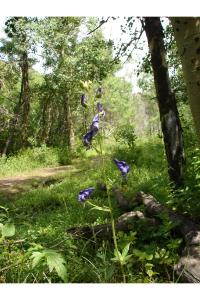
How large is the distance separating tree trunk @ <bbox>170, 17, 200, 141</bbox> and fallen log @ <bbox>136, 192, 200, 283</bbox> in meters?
0.69

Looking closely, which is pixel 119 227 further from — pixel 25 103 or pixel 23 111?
pixel 23 111

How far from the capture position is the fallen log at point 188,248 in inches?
94.9

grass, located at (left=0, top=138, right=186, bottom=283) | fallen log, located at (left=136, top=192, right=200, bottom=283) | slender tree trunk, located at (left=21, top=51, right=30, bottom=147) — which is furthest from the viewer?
slender tree trunk, located at (left=21, top=51, right=30, bottom=147)

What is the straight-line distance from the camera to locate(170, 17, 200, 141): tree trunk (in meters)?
2.56

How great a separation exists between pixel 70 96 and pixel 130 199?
9.17 meters

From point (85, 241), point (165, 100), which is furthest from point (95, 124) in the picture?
point (165, 100)

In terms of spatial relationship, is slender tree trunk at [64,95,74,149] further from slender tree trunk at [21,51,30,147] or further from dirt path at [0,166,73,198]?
dirt path at [0,166,73,198]

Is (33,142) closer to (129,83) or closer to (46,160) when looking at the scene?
(46,160)

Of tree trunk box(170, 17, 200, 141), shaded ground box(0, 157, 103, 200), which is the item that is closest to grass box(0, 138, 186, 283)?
shaded ground box(0, 157, 103, 200)

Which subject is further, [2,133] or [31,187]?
[2,133]

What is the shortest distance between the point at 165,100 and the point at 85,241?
75.6 inches

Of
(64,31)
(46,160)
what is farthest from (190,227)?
(46,160)

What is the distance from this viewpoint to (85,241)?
3.42 meters
